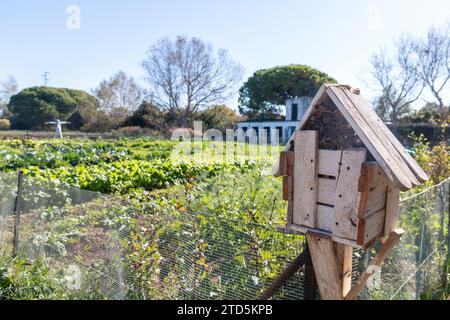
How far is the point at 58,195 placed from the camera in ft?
17.2

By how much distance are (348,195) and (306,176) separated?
0.21 metres

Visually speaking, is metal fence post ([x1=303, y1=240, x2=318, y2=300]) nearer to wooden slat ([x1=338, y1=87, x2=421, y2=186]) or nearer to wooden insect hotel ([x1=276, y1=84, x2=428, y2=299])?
wooden insect hotel ([x1=276, y1=84, x2=428, y2=299])

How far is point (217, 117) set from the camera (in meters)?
Result: 30.5

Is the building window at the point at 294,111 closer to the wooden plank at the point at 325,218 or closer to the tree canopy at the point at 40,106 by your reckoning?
the tree canopy at the point at 40,106

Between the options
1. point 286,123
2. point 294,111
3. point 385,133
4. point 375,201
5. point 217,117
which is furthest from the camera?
point 294,111

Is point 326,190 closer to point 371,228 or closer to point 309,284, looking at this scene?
point 371,228

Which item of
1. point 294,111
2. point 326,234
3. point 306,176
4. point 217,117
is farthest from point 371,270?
point 294,111

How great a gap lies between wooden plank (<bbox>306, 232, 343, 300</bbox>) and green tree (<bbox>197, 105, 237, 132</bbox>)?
28392 mm

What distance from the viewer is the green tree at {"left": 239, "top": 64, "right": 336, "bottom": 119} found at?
34.2 metres

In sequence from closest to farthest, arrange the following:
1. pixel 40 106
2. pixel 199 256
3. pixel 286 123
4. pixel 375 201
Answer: pixel 375 201 → pixel 199 256 → pixel 286 123 → pixel 40 106

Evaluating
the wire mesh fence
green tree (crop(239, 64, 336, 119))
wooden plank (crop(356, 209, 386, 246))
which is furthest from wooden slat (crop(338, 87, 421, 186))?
green tree (crop(239, 64, 336, 119))

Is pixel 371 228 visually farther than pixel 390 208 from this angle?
No

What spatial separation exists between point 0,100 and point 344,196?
46377 mm

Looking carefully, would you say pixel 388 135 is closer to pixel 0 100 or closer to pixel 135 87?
pixel 135 87
